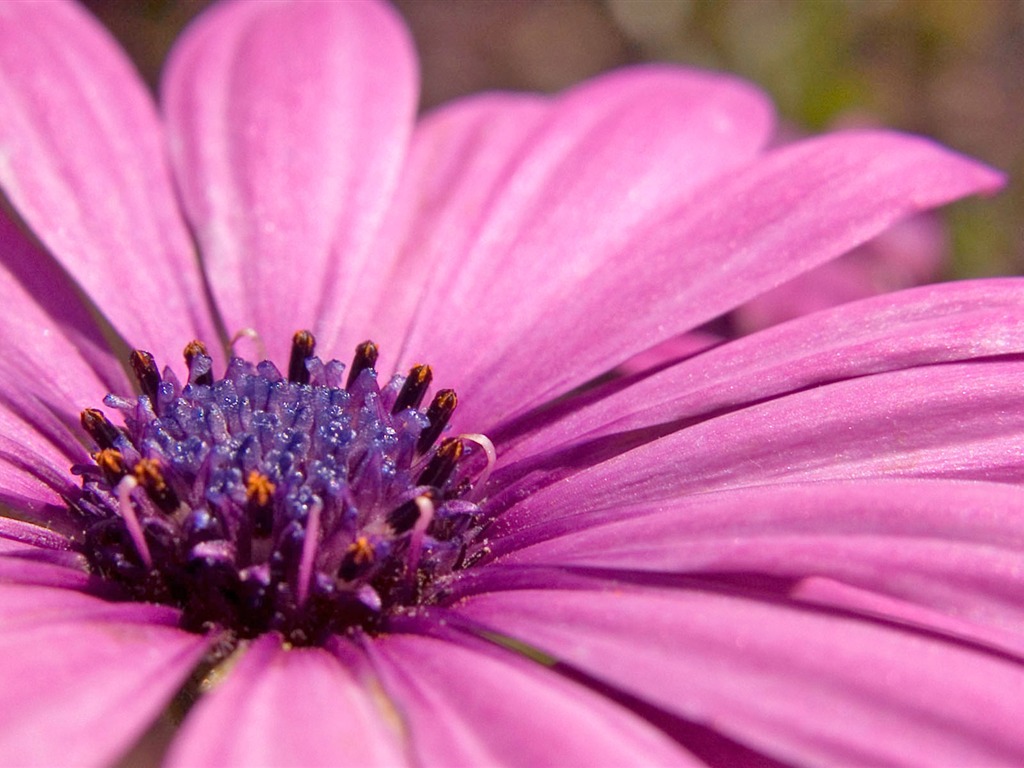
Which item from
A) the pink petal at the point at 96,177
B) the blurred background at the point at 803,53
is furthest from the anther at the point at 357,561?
the blurred background at the point at 803,53

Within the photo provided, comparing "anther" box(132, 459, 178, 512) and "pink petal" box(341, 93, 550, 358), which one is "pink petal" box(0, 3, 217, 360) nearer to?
"pink petal" box(341, 93, 550, 358)

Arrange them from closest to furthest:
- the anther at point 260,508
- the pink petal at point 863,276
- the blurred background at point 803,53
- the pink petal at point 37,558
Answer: the pink petal at point 37,558 < the anther at point 260,508 < the pink petal at point 863,276 < the blurred background at point 803,53

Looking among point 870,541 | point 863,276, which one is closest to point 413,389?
point 870,541

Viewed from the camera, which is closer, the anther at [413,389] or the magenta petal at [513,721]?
the magenta petal at [513,721]

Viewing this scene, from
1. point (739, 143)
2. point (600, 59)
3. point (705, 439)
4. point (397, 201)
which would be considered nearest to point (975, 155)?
point (600, 59)

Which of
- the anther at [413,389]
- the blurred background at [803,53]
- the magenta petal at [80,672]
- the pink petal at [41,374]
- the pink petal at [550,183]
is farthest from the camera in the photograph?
the blurred background at [803,53]

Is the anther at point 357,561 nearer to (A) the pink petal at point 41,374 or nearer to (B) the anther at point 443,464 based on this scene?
(B) the anther at point 443,464

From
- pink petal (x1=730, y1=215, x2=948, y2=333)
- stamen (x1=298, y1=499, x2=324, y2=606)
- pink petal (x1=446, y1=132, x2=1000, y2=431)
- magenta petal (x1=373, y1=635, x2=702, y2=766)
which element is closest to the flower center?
stamen (x1=298, y1=499, x2=324, y2=606)

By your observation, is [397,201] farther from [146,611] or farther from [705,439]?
[146,611]
